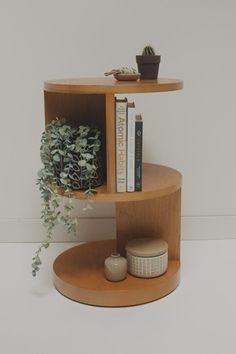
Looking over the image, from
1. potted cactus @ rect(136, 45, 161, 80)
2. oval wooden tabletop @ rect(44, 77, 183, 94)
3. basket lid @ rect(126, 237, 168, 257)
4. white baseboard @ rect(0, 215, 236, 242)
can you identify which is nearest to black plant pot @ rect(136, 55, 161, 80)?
A: potted cactus @ rect(136, 45, 161, 80)

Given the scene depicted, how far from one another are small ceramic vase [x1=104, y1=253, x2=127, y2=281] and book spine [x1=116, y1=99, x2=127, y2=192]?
0.70ft

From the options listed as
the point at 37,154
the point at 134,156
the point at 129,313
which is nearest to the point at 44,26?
the point at 37,154

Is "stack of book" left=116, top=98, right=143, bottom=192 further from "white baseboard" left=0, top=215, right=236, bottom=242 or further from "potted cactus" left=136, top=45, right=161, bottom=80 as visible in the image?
"white baseboard" left=0, top=215, right=236, bottom=242

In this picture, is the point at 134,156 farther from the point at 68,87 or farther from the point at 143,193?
the point at 68,87

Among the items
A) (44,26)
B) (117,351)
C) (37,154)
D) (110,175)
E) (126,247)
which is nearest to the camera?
(117,351)

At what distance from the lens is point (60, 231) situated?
1.68 m

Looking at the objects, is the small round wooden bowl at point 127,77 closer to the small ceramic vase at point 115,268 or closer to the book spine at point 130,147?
the book spine at point 130,147

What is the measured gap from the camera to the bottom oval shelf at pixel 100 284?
1246 mm

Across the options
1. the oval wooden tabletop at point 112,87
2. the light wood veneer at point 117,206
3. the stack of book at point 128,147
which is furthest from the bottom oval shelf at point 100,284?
the oval wooden tabletop at point 112,87

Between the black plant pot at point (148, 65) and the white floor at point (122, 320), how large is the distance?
23.6 inches

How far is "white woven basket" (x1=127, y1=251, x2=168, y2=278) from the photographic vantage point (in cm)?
132

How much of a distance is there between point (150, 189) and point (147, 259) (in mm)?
216

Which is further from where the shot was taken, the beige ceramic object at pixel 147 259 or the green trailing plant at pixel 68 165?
the beige ceramic object at pixel 147 259

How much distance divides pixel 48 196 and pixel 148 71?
43cm
